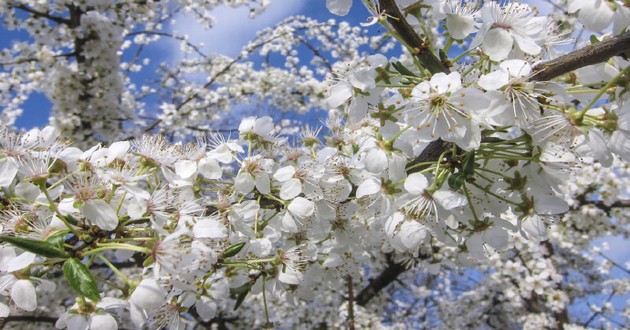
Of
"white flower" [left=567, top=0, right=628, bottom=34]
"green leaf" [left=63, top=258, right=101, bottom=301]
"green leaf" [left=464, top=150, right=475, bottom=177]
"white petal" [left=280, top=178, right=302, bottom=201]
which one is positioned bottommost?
"green leaf" [left=464, top=150, right=475, bottom=177]

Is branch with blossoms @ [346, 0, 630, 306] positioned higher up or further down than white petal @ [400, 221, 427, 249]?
higher up

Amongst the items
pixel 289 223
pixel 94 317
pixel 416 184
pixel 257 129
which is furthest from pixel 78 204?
pixel 416 184

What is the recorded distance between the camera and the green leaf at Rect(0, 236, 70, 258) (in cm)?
101

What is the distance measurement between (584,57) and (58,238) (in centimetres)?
131

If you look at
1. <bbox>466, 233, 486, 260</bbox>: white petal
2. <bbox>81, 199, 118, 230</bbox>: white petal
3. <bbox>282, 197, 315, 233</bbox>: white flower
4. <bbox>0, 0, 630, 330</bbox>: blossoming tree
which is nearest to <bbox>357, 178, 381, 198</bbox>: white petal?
<bbox>0, 0, 630, 330</bbox>: blossoming tree

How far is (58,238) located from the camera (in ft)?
3.59

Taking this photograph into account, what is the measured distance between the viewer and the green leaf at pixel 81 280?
3.40 feet

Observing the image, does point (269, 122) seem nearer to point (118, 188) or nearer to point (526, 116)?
point (118, 188)

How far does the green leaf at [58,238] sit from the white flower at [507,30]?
3.64ft

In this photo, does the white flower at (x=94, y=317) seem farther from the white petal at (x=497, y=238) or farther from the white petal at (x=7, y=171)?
the white petal at (x=497, y=238)

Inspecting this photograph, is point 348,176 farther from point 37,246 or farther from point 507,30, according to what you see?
point 37,246

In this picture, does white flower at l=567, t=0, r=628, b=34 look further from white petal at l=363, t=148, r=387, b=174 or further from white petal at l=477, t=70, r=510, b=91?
white petal at l=363, t=148, r=387, b=174

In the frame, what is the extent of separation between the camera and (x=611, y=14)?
3.76 ft

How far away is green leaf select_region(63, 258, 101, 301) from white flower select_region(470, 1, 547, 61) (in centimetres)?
108
